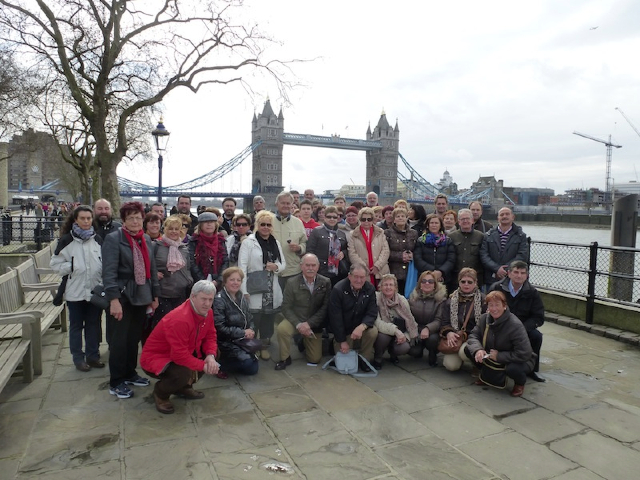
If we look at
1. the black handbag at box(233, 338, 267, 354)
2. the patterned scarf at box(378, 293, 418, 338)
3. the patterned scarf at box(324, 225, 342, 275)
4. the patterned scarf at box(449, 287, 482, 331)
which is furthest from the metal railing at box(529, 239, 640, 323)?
the black handbag at box(233, 338, 267, 354)

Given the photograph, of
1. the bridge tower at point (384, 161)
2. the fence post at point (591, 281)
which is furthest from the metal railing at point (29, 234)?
the bridge tower at point (384, 161)

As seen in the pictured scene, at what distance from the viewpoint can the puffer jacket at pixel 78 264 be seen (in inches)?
172

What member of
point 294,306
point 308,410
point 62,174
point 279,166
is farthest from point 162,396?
point 279,166

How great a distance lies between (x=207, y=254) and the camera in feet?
16.4

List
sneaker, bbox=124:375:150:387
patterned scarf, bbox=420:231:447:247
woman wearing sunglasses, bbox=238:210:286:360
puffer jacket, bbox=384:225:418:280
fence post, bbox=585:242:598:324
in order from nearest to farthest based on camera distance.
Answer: sneaker, bbox=124:375:150:387 < woman wearing sunglasses, bbox=238:210:286:360 < patterned scarf, bbox=420:231:447:247 < puffer jacket, bbox=384:225:418:280 < fence post, bbox=585:242:598:324

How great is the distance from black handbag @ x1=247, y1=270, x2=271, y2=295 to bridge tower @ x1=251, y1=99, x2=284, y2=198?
85500 millimetres

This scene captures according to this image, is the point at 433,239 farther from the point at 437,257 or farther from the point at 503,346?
the point at 503,346

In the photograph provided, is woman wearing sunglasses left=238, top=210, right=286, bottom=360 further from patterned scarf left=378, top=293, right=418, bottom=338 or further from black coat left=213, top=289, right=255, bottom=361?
patterned scarf left=378, top=293, right=418, bottom=338

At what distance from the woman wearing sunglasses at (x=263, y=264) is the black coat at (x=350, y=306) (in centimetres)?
66

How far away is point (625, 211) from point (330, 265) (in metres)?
5.44

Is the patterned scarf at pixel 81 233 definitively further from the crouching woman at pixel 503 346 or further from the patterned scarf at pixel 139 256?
the crouching woman at pixel 503 346

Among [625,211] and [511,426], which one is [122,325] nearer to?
[511,426]

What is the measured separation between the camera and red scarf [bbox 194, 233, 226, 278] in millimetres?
5008

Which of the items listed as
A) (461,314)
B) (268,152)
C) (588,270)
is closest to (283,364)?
(461,314)
